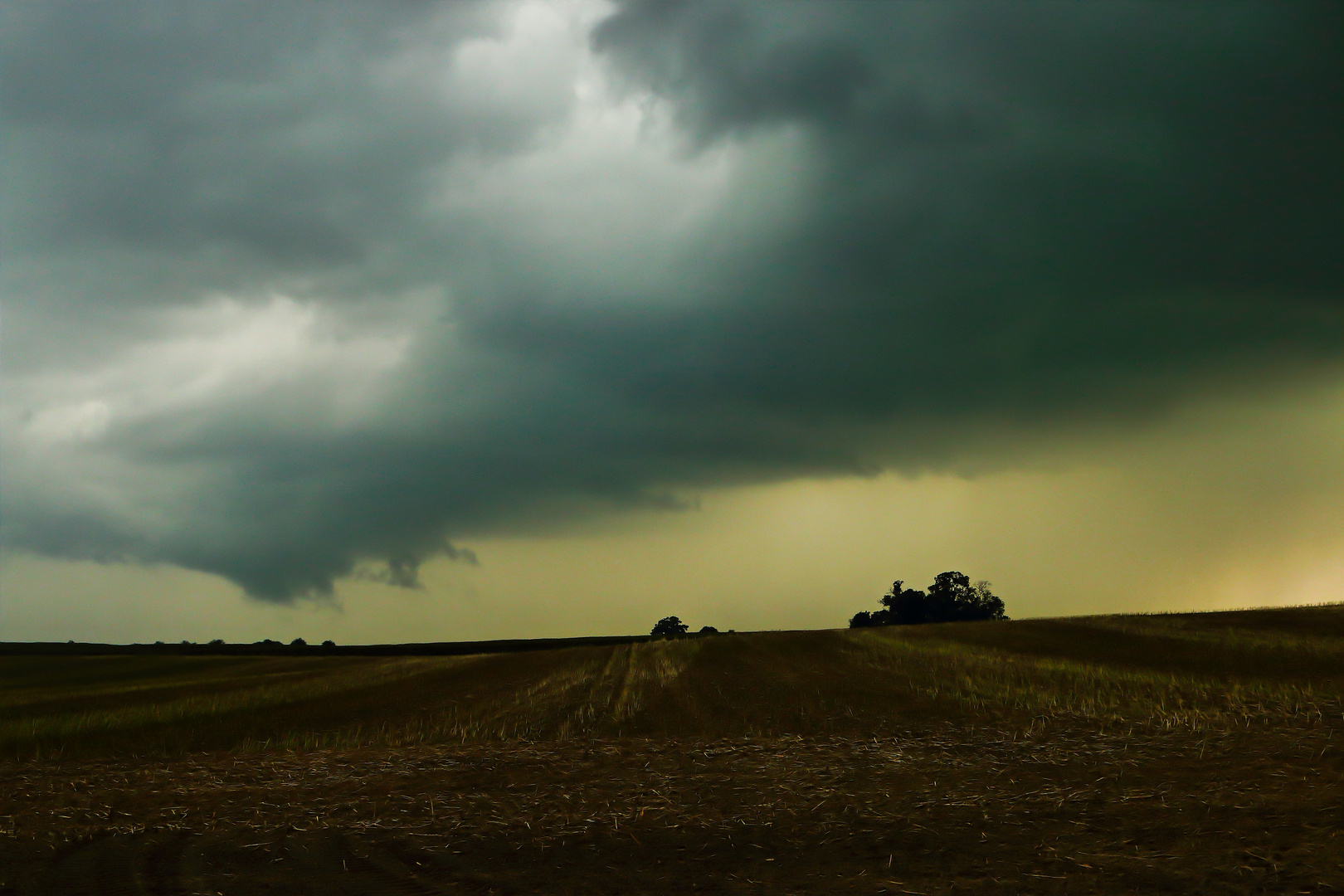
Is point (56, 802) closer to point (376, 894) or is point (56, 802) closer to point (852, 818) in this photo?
point (376, 894)

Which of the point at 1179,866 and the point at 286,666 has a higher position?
the point at 1179,866

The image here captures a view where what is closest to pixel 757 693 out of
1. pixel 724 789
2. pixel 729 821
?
pixel 724 789

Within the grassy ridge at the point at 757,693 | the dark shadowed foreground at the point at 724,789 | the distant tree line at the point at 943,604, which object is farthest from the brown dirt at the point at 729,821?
the distant tree line at the point at 943,604

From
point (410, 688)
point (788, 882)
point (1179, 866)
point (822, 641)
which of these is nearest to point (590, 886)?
point (788, 882)

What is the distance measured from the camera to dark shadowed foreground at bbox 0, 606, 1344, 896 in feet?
31.1

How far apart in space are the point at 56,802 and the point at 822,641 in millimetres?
42049

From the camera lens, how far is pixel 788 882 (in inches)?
359

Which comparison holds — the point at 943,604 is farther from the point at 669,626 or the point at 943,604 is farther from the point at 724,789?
the point at 724,789

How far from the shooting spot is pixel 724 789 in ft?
43.8

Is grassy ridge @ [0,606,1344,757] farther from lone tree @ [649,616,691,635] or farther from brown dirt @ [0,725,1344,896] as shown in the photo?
lone tree @ [649,616,691,635]

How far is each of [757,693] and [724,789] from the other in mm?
13599

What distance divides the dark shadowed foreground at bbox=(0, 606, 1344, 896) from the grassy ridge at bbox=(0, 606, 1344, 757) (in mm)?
212

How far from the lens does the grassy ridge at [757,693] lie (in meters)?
20.0

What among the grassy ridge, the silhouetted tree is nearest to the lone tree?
the silhouetted tree
